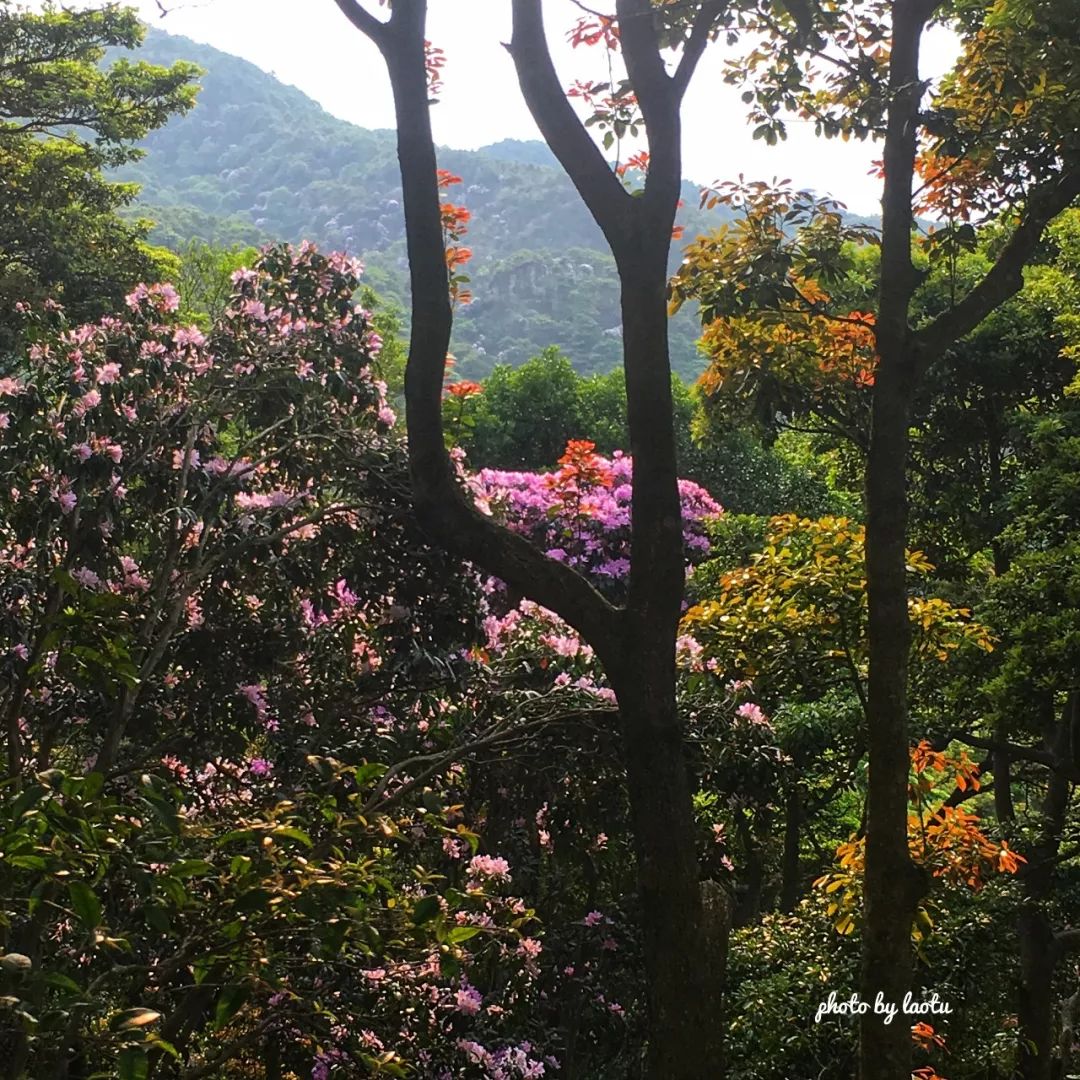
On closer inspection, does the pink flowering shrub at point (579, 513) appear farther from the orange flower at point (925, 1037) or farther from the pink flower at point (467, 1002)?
the pink flower at point (467, 1002)

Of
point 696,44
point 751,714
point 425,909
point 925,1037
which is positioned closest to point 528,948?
point 751,714

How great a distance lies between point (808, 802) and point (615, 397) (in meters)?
8.83

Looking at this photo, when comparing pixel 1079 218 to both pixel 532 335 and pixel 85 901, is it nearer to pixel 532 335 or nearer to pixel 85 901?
pixel 85 901

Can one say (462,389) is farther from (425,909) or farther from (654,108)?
(425,909)

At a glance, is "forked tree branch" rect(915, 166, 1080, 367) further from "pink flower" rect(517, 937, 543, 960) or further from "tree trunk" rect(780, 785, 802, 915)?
"tree trunk" rect(780, 785, 802, 915)

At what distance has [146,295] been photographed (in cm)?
400

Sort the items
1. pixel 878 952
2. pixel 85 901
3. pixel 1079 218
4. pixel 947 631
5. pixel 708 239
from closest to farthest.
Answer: pixel 85 901, pixel 878 952, pixel 708 239, pixel 947 631, pixel 1079 218

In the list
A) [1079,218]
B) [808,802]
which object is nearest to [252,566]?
[808,802]

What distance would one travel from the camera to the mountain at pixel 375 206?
75000 mm

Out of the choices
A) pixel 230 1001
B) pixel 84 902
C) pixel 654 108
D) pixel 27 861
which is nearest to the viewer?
pixel 84 902

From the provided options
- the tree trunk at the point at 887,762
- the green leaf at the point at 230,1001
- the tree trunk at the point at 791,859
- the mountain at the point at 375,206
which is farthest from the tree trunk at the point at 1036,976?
the mountain at the point at 375,206

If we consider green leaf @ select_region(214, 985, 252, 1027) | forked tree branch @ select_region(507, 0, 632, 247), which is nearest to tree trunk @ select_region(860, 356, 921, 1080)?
forked tree branch @ select_region(507, 0, 632, 247)

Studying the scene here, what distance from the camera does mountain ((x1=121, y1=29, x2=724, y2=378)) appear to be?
7500cm

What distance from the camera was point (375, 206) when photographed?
10062 centimetres
